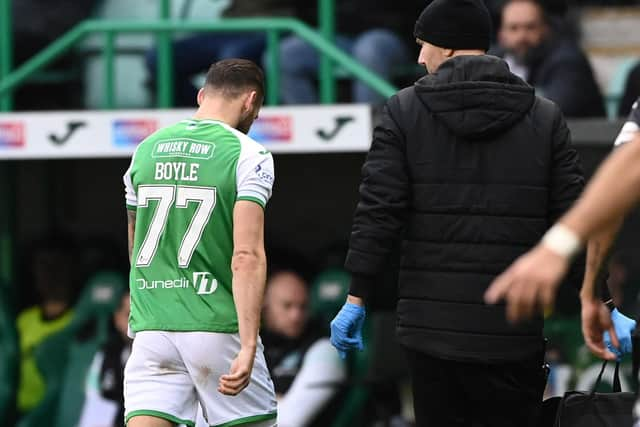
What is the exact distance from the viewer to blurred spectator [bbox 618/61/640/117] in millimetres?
8461

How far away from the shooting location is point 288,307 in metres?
8.81

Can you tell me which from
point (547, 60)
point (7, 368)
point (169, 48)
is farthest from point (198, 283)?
point (7, 368)

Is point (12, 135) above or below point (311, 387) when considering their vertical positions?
above

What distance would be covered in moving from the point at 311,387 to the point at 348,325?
3.73 metres

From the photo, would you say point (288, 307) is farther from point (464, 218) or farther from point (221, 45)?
point (464, 218)

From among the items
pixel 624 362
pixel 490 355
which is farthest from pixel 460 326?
pixel 624 362

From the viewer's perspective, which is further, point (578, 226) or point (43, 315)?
point (43, 315)

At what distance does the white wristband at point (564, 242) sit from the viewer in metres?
3.16

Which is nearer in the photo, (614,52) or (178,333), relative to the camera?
(178,333)

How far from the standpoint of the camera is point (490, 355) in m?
4.82

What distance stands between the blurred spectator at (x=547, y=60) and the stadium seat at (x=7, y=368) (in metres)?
3.42

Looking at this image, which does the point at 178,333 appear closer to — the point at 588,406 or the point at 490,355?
the point at 490,355

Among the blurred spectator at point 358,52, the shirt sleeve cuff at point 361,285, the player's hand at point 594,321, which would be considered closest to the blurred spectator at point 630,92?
the blurred spectator at point 358,52

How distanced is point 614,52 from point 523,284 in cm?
726
